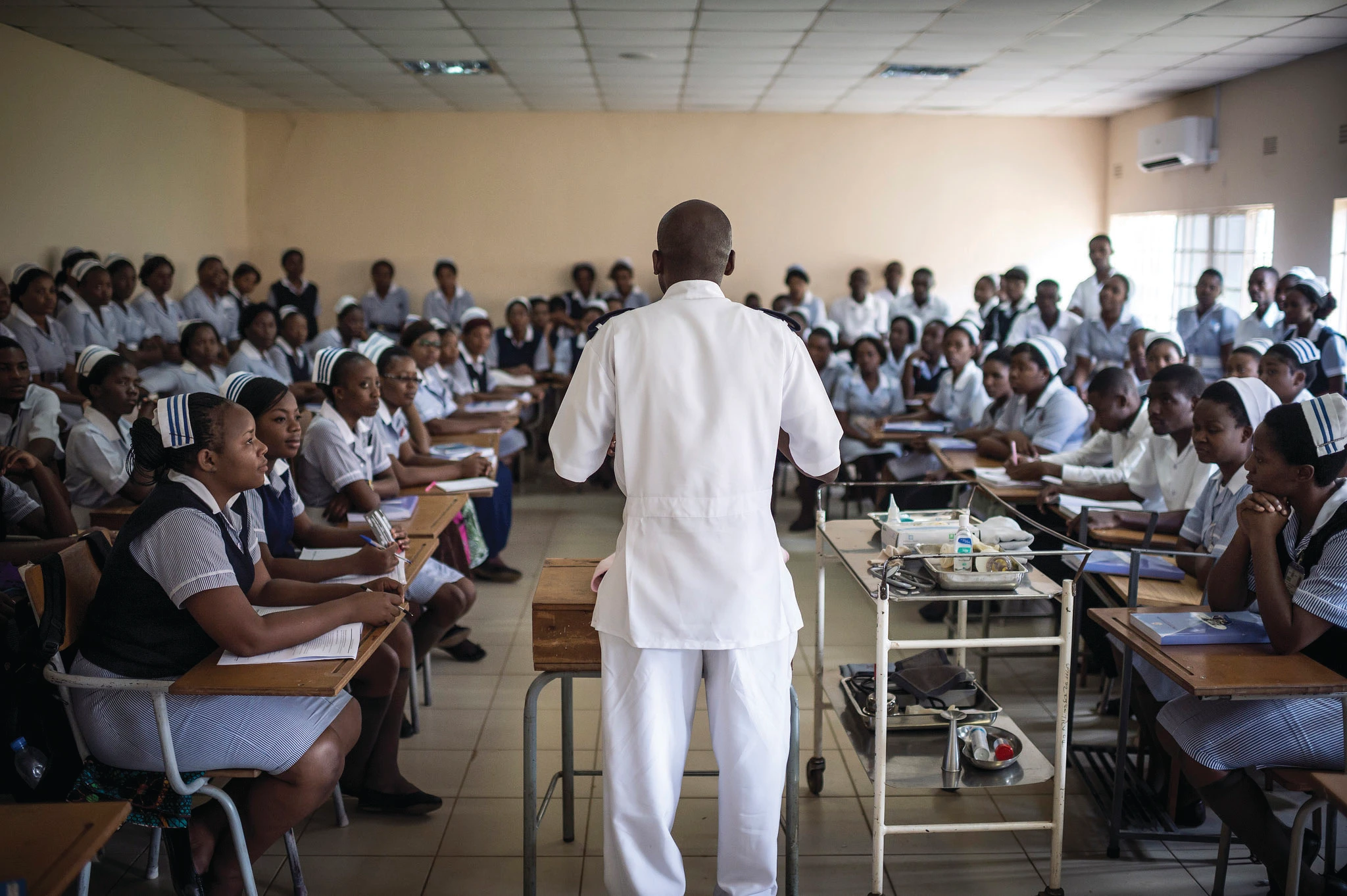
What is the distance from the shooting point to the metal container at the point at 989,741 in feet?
8.52

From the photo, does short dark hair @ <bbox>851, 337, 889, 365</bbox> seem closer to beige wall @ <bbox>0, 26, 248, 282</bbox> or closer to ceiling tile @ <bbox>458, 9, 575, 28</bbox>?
ceiling tile @ <bbox>458, 9, 575, 28</bbox>

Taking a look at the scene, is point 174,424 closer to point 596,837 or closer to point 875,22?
point 596,837

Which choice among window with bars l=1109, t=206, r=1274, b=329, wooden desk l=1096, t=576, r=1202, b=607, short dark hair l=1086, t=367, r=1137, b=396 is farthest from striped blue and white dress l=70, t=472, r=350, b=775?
window with bars l=1109, t=206, r=1274, b=329

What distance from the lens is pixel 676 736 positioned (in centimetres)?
218

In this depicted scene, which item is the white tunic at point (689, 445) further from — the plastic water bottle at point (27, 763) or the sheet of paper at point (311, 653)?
the plastic water bottle at point (27, 763)

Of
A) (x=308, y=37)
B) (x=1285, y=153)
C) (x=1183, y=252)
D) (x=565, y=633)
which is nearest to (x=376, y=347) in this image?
(x=565, y=633)

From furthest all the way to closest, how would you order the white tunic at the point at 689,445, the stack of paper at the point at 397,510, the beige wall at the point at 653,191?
1. the beige wall at the point at 653,191
2. the stack of paper at the point at 397,510
3. the white tunic at the point at 689,445

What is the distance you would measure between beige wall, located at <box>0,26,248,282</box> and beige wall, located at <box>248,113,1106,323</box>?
3.16ft

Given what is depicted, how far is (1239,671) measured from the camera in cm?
221

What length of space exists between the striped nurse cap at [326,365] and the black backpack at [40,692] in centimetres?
139

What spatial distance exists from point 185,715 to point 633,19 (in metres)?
5.41

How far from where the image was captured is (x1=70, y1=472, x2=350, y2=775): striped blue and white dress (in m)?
2.22

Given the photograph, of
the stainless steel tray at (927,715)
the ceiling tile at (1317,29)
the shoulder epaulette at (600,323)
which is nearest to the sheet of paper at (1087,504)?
the stainless steel tray at (927,715)

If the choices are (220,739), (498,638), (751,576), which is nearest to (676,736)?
(751,576)
